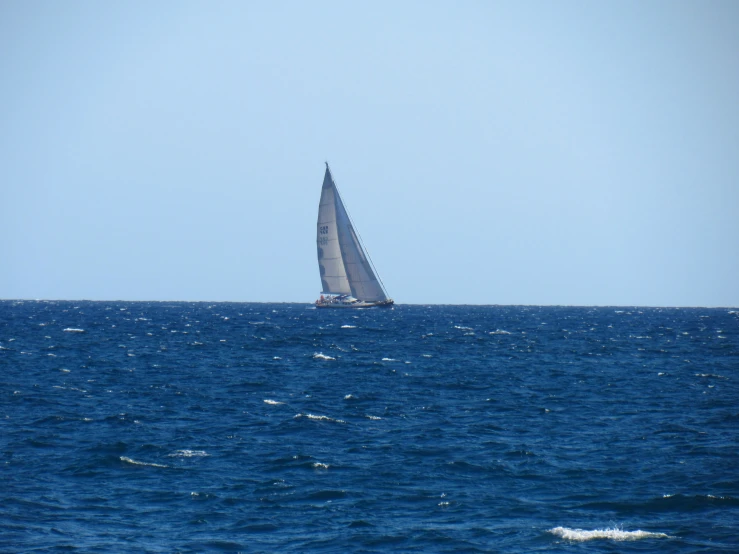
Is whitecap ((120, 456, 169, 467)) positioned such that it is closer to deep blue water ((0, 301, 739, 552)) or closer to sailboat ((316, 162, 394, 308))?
deep blue water ((0, 301, 739, 552))

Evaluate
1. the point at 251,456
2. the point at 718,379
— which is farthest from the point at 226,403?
the point at 718,379

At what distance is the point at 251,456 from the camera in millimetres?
26531

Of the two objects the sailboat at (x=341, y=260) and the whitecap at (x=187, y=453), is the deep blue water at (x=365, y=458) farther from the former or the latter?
the sailboat at (x=341, y=260)

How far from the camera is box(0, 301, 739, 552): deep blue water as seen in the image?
18.9 meters

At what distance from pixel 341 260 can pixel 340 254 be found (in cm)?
165

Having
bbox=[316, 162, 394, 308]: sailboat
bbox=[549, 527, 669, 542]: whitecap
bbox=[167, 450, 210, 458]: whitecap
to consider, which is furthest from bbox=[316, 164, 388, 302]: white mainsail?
bbox=[549, 527, 669, 542]: whitecap

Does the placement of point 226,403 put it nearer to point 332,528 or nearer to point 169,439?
point 169,439

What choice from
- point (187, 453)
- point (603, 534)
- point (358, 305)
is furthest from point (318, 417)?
point (358, 305)

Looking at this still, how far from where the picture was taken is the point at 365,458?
1036 inches

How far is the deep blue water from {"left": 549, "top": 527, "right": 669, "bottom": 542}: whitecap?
6cm

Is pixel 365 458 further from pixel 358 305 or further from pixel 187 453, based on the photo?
pixel 358 305

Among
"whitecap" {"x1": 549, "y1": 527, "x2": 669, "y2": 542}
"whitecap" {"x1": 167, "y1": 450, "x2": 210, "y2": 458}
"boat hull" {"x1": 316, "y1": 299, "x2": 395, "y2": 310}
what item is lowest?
"whitecap" {"x1": 549, "y1": 527, "x2": 669, "y2": 542}

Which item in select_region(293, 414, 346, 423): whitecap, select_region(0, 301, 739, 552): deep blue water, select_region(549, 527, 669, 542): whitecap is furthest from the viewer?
select_region(293, 414, 346, 423): whitecap

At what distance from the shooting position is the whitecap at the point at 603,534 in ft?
60.7
